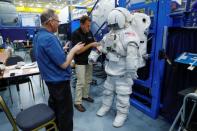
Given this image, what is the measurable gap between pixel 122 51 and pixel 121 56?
10 cm

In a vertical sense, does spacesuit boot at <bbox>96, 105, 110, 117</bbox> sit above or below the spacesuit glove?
below

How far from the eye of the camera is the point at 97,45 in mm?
2840

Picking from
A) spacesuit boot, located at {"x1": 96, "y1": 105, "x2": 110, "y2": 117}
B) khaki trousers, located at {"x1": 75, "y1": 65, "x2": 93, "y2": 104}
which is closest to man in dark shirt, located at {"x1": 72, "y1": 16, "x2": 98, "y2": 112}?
khaki trousers, located at {"x1": 75, "y1": 65, "x2": 93, "y2": 104}

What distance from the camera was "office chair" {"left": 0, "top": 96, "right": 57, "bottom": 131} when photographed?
5.28ft

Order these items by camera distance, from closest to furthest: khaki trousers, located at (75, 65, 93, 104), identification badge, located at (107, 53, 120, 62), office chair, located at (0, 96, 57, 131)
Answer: office chair, located at (0, 96, 57, 131), identification badge, located at (107, 53, 120, 62), khaki trousers, located at (75, 65, 93, 104)

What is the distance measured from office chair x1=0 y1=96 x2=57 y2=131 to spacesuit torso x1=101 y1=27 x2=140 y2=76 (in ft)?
3.73

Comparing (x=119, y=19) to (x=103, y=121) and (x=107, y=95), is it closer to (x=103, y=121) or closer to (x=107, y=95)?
(x=107, y=95)

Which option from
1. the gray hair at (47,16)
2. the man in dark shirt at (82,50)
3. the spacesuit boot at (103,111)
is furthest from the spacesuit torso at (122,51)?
the gray hair at (47,16)

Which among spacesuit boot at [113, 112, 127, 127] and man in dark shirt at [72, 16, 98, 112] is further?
man in dark shirt at [72, 16, 98, 112]

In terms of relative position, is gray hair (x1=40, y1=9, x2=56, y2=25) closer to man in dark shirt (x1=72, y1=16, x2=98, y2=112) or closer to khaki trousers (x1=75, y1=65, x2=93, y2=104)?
man in dark shirt (x1=72, y1=16, x2=98, y2=112)

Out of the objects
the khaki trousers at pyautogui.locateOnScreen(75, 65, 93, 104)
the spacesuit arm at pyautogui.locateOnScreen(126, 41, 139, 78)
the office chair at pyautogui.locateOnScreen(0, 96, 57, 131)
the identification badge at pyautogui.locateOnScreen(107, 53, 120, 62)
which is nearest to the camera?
the office chair at pyautogui.locateOnScreen(0, 96, 57, 131)

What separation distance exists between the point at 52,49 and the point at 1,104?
0.73 m

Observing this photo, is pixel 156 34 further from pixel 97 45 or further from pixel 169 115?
pixel 169 115

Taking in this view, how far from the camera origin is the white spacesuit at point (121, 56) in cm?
223
